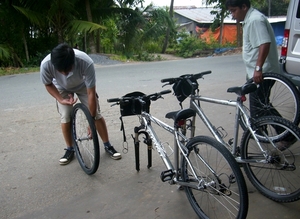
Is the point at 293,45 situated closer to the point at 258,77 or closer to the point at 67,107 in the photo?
the point at 258,77

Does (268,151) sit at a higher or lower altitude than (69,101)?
lower

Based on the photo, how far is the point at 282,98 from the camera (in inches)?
149

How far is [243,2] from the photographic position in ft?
11.4

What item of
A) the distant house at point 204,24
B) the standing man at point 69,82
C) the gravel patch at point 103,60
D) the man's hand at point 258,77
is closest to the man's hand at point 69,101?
Result: the standing man at point 69,82

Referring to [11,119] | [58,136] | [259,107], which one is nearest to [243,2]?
[259,107]

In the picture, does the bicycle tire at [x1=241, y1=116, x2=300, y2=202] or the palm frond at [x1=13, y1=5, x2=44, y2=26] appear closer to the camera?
the bicycle tire at [x1=241, y1=116, x2=300, y2=202]

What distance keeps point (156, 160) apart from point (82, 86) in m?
1.27

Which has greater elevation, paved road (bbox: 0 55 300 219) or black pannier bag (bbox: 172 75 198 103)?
black pannier bag (bbox: 172 75 198 103)

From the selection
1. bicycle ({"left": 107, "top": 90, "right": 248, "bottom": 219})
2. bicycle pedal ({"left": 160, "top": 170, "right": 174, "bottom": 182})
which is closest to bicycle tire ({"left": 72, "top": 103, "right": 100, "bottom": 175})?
bicycle ({"left": 107, "top": 90, "right": 248, "bottom": 219})

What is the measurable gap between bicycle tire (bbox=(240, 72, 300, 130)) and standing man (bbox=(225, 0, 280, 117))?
0.23ft

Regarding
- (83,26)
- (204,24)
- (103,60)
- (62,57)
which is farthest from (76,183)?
(204,24)

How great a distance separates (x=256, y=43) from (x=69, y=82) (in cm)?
212

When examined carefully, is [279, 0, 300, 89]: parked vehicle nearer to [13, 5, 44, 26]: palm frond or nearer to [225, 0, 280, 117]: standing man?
[225, 0, 280, 117]: standing man

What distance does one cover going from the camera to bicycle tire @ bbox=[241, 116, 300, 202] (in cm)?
261
